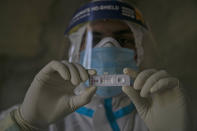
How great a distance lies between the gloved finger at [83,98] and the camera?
61 cm

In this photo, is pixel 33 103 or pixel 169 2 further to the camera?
pixel 169 2

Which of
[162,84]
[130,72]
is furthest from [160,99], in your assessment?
[130,72]

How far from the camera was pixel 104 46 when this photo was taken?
748 millimetres

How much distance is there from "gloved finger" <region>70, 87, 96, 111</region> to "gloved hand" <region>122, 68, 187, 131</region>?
124mm

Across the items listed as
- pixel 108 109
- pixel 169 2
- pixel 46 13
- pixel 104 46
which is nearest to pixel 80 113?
pixel 108 109

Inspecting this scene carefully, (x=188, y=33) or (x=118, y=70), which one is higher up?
(x=188, y=33)

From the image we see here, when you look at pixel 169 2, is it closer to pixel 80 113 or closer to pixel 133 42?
pixel 133 42

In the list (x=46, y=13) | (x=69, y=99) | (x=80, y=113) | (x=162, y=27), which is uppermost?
(x=46, y=13)

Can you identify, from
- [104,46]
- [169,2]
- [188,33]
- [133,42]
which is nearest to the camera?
[104,46]

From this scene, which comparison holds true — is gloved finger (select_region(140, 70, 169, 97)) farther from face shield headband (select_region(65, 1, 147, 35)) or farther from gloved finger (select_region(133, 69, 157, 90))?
face shield headband (select_region(65, 1, 147, 35))

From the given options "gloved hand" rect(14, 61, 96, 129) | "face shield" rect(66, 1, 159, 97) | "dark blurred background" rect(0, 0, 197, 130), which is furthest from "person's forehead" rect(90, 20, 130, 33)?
"dark blurred background" rect(0, 0, 197, 130)

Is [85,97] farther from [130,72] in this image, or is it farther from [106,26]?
[106,26]

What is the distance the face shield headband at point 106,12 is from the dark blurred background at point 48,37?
15.8 inches

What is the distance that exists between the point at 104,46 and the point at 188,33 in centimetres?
78
